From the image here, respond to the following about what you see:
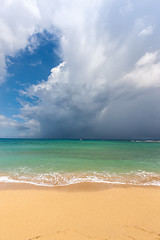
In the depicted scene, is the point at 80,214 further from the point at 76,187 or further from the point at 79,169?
the point at 79,169

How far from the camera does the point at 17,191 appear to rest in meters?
6.21

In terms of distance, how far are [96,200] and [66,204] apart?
5.33 feet

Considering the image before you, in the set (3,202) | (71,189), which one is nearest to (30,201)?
(3,202)

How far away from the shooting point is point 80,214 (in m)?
4.04

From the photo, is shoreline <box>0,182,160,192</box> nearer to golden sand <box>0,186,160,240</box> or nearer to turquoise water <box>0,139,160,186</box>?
golden sand <box>0,186,160,240</box>

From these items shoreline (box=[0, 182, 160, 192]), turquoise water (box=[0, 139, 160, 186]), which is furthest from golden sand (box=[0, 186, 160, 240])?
turquoise water (box=[0, 139, 160, 186])

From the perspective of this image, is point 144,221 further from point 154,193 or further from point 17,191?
point 17,191

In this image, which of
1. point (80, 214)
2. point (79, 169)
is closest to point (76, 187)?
point (80, 214)

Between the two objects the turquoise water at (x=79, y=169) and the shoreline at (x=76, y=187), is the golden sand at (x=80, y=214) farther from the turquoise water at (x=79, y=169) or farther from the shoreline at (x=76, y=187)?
the turquoise water at (x=79, y=169)

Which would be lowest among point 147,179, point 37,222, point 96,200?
point 147,179

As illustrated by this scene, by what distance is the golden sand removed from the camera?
3118mm


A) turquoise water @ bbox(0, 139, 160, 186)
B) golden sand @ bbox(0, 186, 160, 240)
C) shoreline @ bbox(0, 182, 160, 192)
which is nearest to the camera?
golden sand @ bbox(0, 186, 160, 240)

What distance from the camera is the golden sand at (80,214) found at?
3118 millimetres

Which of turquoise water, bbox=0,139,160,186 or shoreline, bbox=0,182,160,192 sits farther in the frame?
turquoise water, bbox=0,139,160,186
